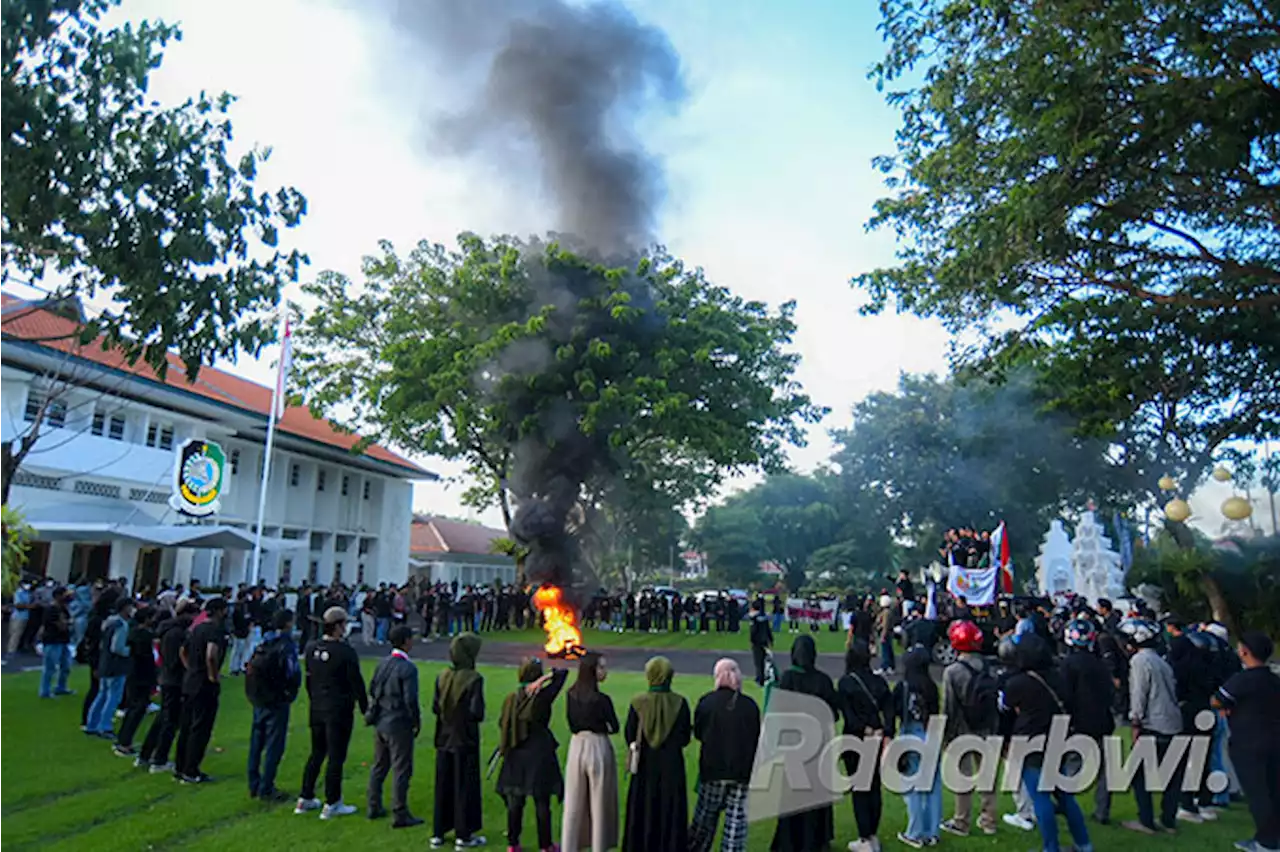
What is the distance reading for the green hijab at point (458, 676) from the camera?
21.8 feet

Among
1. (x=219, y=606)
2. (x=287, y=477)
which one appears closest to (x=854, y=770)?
(x=219, y=606)

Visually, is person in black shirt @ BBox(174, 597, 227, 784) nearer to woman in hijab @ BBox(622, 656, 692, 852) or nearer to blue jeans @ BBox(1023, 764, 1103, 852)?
woman in hijab @ BBox(622, 656, 692, 852)

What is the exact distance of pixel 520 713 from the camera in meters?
6.25

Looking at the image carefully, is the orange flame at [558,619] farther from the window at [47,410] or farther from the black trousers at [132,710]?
the window at [47,410]

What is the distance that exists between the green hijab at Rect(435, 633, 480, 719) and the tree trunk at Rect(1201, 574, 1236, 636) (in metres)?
21.9

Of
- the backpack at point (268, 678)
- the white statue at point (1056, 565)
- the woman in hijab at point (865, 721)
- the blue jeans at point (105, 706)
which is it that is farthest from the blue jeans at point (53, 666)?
the white statue at point (1056, 565)

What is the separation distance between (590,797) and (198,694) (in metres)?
4.44

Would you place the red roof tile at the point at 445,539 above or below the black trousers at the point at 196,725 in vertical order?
above

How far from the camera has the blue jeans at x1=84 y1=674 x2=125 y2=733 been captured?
32.3 ft

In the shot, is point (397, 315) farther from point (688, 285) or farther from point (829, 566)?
point (829, 566)

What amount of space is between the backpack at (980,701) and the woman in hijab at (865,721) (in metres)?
0.87

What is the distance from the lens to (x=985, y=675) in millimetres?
6941

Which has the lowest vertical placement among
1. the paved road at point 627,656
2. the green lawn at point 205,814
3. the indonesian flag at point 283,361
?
the green lawn at point 205,814

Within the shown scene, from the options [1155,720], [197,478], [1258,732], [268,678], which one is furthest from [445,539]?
[1258,732]
